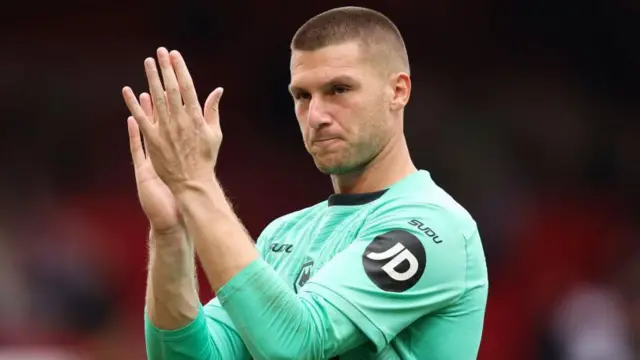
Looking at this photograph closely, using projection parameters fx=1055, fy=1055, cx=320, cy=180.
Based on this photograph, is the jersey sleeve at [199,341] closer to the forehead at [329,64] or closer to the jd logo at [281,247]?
the jd logo at [281,247]

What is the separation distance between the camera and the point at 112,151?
7.48 meters

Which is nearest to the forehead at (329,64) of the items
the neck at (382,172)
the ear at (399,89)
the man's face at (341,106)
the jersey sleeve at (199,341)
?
the man's face at (341,106)

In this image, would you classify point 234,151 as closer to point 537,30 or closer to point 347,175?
point 537,30

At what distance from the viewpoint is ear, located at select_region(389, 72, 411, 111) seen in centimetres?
258

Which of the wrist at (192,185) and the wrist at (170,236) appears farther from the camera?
the wrist at (170,236)

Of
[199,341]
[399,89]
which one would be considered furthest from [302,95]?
[199,341]

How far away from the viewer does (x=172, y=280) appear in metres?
2.42

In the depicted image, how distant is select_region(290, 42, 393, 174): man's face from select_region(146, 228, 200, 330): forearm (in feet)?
1.26

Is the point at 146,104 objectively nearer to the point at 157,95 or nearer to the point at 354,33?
the point at 157,95

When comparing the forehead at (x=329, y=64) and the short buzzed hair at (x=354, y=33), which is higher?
the short buzzed hair at (x=354, y=33)

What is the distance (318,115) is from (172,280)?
1.66ft

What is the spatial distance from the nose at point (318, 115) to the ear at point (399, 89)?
0.20m

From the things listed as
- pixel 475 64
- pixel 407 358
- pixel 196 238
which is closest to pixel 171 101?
pixel 196 238

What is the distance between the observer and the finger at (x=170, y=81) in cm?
208
